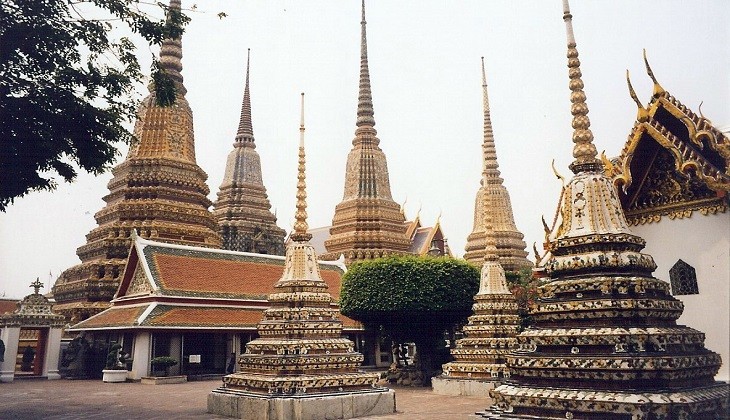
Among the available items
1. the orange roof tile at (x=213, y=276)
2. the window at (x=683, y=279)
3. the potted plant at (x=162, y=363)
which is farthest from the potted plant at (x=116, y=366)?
the window at (x=683, y=279)

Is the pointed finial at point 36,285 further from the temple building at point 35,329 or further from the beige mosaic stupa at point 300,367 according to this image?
the beige mosaic stupa at point 300,367

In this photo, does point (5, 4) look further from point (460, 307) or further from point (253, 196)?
point (253, 196)

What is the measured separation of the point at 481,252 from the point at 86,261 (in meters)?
24.1

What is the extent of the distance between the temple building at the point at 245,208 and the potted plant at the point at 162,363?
64.1ft

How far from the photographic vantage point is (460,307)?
2153cm

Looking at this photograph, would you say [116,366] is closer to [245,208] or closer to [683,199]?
[245,208]

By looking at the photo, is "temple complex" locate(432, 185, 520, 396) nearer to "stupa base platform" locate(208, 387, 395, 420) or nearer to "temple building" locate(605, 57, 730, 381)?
"stupa base platform" locate(208, 387, 395, 420)

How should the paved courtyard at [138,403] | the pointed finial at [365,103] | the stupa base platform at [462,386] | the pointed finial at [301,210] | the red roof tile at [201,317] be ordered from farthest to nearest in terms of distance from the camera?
1. the pointed finial at [365,103]
2. the red roof tile at [201,317]
3. the stupa base platform at [462,386]
4. the pointed finial at [301,210]
5. the paved courtyard at [138,403]

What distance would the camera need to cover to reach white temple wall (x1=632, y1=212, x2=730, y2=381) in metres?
9.90

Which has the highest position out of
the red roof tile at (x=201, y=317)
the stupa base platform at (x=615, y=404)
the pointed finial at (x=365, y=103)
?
the pointed finial at (x=365, y=103)

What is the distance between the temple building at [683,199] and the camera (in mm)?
9938

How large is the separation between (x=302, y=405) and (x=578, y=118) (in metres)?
7.43

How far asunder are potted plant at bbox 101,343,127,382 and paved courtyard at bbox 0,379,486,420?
187 cm

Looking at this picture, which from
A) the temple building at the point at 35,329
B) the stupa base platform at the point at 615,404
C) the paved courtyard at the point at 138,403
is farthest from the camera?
the temple building at the point at 35,329
